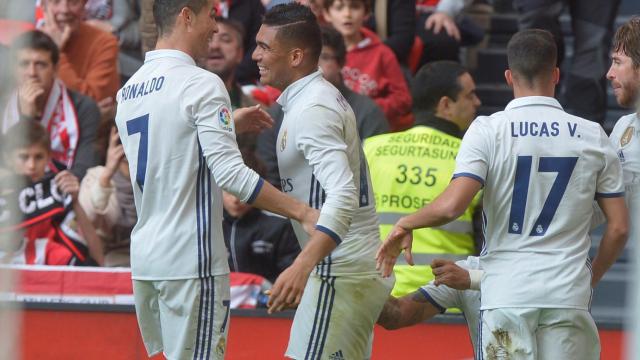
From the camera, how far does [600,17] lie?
930cm

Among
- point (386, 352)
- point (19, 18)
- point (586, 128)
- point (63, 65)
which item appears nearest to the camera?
point (19, 18)

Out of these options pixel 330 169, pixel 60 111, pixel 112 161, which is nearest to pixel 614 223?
pixel 330 169

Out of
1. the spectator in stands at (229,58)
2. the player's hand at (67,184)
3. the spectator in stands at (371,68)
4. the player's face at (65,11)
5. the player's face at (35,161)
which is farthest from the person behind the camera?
the player's face at (65,11)

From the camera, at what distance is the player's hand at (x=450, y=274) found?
18.1 feet

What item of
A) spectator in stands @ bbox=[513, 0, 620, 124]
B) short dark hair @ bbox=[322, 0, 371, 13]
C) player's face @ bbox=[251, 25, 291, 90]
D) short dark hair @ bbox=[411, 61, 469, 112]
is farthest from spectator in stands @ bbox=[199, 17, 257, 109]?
player's face @ bbox=[251, 25, 291, 90]

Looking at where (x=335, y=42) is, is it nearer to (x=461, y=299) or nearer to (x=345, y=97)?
(x=345, y=97)

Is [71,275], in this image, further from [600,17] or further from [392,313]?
[600,17]

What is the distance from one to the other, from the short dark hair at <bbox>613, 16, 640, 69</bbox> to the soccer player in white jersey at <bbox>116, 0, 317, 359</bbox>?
1611mm

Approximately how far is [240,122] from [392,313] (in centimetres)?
119

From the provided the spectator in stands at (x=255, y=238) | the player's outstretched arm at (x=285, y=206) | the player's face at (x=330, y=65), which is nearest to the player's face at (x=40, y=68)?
the spectator in stands at (x=255, y=238)

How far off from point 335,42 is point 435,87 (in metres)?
1.39

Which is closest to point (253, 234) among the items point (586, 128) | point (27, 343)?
point (27, 343)

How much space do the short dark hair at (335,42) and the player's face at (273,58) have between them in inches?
104

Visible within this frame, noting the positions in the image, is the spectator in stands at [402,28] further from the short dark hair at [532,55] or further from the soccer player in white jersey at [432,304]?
the short dark hair at [532,55]
